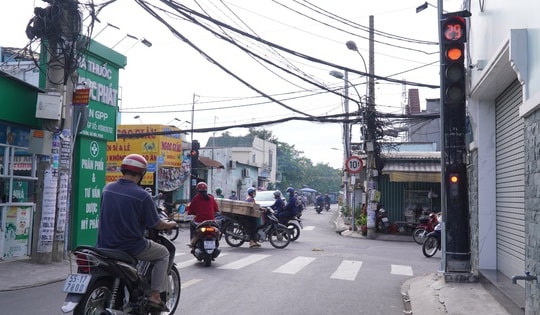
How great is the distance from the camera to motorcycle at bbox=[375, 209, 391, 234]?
21.6m

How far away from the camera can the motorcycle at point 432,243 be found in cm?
1426

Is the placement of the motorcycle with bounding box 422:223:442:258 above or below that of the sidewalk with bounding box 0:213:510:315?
above

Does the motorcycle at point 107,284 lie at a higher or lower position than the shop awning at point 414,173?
lower

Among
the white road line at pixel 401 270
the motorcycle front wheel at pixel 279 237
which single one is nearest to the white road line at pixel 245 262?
the motorcycle front wheel at pixel 279 237

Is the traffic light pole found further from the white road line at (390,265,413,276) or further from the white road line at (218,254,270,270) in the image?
the white road line at (218,254,270,270)

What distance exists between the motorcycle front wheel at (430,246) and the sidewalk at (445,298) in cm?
483

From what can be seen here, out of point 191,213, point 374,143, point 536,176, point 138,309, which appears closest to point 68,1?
point 191,213

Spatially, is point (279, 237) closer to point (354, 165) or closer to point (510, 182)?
point (354, 165)

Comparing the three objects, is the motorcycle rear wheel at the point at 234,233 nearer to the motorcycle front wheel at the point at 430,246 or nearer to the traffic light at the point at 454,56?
the motorcycle front wheel at the point at 430,246

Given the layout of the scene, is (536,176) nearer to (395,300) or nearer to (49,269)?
(395,300)

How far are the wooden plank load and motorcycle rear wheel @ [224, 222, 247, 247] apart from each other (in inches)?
18.2

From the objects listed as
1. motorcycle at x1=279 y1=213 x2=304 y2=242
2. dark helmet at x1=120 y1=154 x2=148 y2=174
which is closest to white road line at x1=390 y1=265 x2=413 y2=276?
motorcycle at x1=279 y1=213 x2=304 y2=242

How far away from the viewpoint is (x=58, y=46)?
10391 mm

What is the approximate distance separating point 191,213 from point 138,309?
5.96 metres
